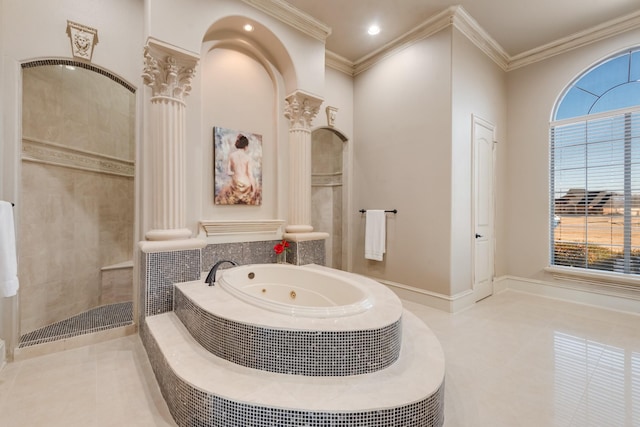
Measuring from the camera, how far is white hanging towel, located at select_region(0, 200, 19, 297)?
1.66m

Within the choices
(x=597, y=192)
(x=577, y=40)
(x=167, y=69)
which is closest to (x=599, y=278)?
(x=597, y=192)

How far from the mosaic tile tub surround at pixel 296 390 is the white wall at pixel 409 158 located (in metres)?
1.75

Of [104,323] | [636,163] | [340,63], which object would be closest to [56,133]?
[104,323]

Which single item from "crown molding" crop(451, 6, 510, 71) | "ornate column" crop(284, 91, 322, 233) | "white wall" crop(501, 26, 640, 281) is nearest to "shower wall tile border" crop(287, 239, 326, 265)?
"ornate column" crop(284, 91, 322, 233)

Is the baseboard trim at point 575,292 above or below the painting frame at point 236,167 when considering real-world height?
below

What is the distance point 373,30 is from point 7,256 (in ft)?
13.5

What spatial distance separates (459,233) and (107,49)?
4091 millimetres

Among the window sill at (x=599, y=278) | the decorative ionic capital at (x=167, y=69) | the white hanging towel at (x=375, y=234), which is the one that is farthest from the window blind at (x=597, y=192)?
the decorative ionic capital at (x=167, y=69)

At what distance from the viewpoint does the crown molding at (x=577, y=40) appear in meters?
3.26

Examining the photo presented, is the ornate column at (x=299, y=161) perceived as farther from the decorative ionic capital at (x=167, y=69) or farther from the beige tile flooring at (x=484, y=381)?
the beige tile flooring at (x=484, y=381)

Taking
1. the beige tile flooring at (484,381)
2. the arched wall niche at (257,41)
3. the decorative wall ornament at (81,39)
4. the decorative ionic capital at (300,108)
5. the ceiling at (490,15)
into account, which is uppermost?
the ceiling at (490,15)

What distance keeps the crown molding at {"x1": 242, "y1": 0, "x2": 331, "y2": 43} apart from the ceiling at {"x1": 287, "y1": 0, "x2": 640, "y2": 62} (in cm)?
6

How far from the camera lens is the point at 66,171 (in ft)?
10.2

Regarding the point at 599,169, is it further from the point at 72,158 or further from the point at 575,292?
the point at 72,158
